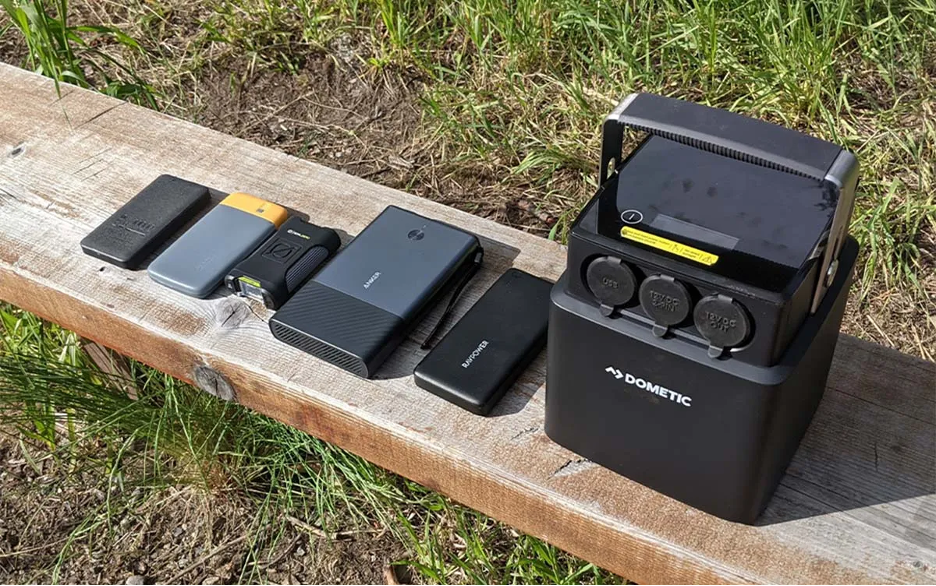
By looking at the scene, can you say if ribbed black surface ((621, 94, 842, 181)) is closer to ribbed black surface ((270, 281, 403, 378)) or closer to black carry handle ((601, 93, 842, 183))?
black carry handle ((601, 93, 842, 183))

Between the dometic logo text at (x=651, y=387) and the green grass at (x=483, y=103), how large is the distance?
0.53 meters

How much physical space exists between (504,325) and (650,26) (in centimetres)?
141

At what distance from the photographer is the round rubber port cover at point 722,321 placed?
3.44ft

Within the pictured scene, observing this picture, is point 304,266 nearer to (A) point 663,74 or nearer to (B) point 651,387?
(B) point 651,387

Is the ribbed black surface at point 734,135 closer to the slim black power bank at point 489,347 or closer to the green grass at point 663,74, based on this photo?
the slim black power bank at point 489,347

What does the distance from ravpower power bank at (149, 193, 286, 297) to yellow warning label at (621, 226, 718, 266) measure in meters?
0.78

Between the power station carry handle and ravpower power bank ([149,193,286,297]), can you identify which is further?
ravpower power bank ([149,193,286,297])

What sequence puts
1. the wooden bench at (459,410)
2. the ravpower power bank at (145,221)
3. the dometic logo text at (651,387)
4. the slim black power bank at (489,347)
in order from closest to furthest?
the dometic logo text at (651,387) → the wooden bench at (459,410) → the slim black power bank at (489,347) → the ravpower power bank at (145,221)

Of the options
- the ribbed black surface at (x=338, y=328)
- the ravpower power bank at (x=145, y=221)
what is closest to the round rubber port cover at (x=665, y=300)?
the ribbed black surface at (x=338, y=328)

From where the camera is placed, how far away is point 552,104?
8.50 feet

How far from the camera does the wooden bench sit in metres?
1.27

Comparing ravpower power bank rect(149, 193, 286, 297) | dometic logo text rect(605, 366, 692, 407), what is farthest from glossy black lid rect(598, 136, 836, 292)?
ravpower power bank rect(149, 193, 286, 297)

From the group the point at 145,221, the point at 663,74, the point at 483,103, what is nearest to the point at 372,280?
the point at 145,221

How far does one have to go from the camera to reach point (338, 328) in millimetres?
1488
